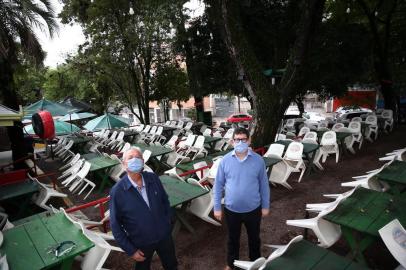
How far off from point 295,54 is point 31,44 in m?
9.48

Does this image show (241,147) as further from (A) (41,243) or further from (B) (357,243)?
(A) (41,243)

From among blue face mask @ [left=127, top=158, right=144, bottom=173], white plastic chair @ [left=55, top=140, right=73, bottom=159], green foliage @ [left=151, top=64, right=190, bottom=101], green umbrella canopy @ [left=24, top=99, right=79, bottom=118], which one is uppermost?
green foliage @ [left=151, top=64, right=190, bottom=101]

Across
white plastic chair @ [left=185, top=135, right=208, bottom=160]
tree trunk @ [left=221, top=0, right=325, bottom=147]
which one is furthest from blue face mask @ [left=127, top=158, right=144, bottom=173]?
white plastic chair @ [left=185, top=135, right=208, bottom=160]

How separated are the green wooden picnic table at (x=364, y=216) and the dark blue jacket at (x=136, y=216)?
203 cm

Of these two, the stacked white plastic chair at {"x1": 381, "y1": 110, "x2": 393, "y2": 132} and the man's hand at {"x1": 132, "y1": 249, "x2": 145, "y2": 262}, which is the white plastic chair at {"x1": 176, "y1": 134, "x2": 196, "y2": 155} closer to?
the man's hand at {"x1": 132, "y1": 249, "x2": 145, "y2": 262}

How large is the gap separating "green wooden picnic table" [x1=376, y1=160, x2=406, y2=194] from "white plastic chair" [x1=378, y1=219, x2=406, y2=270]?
6.16 feet

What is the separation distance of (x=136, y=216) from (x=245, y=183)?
126 centimetres

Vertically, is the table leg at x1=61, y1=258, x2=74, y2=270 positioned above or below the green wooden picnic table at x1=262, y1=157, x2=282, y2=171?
below

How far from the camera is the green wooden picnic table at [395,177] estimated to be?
4.53 m

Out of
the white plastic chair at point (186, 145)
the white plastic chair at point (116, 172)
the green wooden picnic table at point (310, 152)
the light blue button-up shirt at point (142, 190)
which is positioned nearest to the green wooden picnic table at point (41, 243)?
the light blue button-up shirt at point (142, 190)

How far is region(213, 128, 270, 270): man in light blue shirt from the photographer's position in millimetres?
3234

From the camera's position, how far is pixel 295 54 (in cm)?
867

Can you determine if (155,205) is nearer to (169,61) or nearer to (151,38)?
(151,38)

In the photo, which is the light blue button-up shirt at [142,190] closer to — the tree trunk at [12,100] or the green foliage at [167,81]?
the tree trunk at [12,100]
